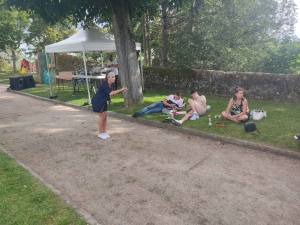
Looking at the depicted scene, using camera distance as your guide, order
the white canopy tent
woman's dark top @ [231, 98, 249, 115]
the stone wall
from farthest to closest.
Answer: the white canopy tent < the stone wall < woman's dark top @ [231, 98, 249, 115]

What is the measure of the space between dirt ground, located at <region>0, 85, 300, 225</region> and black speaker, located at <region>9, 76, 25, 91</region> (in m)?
10.8

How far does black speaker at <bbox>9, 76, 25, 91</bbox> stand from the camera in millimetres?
16203

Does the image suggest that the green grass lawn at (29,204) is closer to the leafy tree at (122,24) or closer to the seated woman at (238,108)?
the seated woman at (238,108)

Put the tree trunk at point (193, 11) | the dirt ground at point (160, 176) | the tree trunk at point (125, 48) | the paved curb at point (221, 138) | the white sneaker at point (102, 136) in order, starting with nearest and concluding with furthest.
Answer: the dirt ground at point (160, 176) < the paved curb at point (221, 138) < the white sneaker at point (102, 136) < the tree trunk at point (125, 48) < the tree trunk at point (193, 11)

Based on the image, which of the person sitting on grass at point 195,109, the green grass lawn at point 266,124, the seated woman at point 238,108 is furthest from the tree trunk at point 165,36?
the seated woman at point 238,108

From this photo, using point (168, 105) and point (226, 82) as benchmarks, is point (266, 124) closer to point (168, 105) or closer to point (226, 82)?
point (168, 105)

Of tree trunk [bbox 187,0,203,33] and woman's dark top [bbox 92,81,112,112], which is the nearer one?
woman's dark top [bbox 92,81,112,112]

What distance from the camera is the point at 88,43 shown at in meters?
9.57

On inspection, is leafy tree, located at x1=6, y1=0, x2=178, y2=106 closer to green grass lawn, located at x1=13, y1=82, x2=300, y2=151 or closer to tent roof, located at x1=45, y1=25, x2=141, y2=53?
green grass lawn, located at x1=13, y1=82, x2=300, y2=151

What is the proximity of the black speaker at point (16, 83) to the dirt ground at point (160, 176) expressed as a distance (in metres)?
10.8

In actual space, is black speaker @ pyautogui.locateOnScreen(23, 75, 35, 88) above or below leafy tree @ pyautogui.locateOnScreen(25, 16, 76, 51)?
below

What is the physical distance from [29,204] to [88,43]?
7.46 metres

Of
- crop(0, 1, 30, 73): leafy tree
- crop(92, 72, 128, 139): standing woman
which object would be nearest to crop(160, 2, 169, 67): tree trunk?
crop(92, 72, 128, 139): standing woman

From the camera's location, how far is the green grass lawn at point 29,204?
297 centimetres
